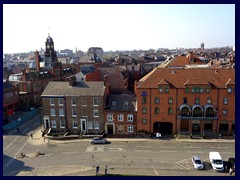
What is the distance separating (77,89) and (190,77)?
73.3ft

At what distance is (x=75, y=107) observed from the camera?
54938mm

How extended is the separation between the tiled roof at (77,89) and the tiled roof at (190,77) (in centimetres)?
826

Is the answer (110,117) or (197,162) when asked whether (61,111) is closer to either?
(110,117)

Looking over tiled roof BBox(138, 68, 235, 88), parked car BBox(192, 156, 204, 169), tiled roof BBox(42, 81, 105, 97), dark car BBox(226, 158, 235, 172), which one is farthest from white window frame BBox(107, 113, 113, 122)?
dark car BBox(226, 158, 235, 172)

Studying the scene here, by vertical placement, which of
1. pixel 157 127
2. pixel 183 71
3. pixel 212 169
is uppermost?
pixel 183 71

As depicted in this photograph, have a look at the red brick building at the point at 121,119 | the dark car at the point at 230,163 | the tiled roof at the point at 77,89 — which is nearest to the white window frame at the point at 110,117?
the red brick building at the point at 121,119

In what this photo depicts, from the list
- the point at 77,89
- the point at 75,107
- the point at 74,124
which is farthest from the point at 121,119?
the point at 77,89

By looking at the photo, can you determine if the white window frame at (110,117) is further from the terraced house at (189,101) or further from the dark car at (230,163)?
the dark car at (230,163)

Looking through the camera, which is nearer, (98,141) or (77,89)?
(98,141)

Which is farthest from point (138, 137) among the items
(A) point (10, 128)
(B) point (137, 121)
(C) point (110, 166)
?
(A) point (10, 128)

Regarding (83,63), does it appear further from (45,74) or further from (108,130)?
(108,130)

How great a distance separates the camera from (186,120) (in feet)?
174

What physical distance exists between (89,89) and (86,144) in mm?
11038

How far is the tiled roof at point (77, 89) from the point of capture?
5444 cm
